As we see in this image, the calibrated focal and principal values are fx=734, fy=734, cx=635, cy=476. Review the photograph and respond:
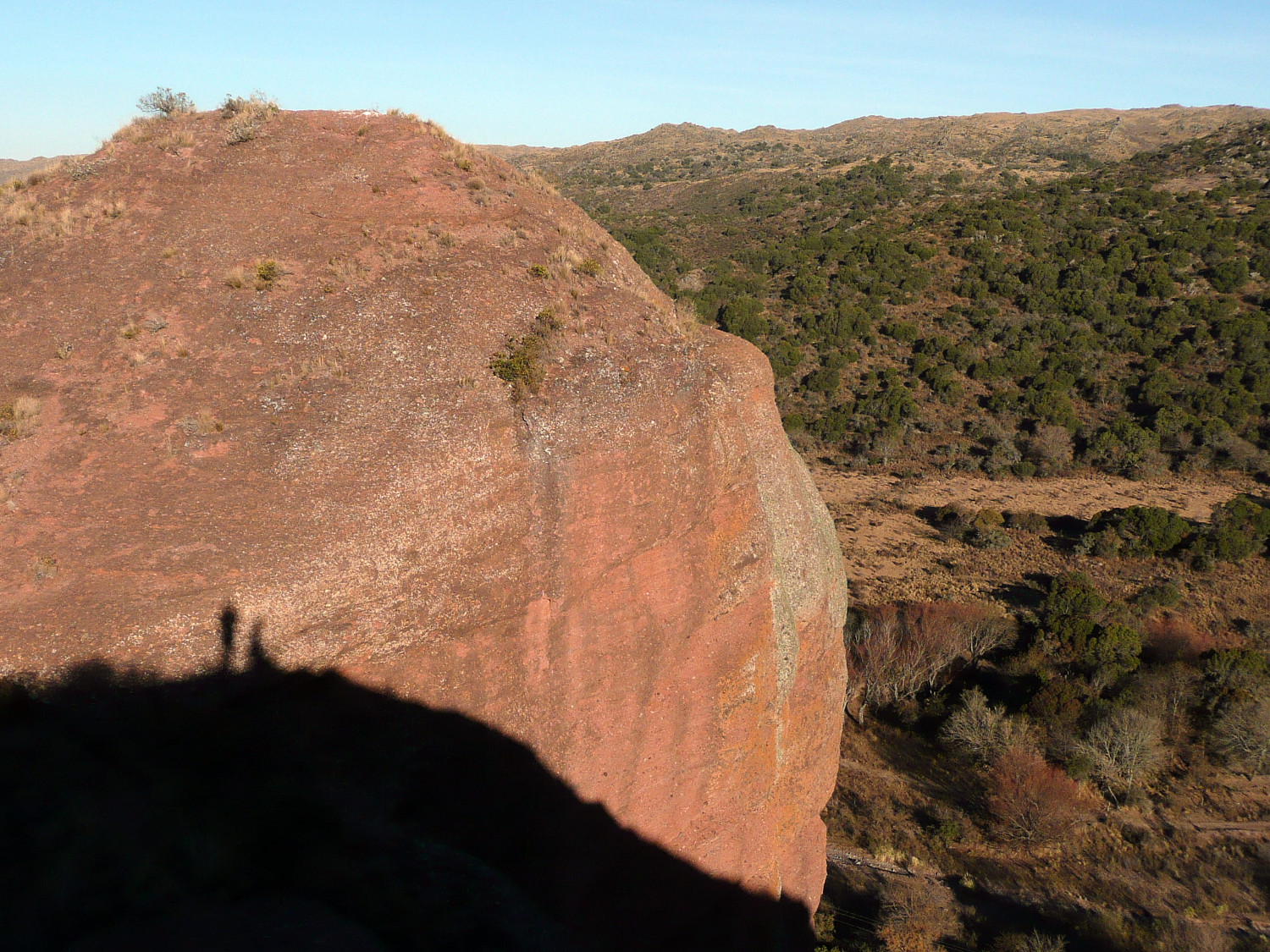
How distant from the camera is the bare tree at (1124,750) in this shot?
1920 centimetres

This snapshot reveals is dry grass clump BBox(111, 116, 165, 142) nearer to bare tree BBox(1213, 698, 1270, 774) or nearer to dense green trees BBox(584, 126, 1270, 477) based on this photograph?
bare tree BBox(1213, 698, 1270, 774)

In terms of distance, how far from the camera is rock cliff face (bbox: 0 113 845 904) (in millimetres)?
7574

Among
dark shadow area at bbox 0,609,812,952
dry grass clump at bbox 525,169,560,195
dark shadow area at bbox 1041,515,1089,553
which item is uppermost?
dry grass clump at bbox 525,169,560,195

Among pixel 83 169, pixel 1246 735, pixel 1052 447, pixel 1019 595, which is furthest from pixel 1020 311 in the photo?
pixel 83 169

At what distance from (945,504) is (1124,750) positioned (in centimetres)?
1662

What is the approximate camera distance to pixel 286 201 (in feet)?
33.4

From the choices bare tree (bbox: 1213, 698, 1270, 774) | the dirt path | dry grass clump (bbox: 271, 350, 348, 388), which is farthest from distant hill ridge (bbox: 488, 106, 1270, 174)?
dry grass clump (bbox: 271, 350, 348, 388)

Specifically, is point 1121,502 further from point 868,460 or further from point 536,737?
point 536,737

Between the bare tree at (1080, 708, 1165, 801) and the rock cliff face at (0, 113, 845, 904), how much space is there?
40.7ft

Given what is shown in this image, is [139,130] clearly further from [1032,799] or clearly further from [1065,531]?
[1065,531]

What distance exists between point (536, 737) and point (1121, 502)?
33.7m

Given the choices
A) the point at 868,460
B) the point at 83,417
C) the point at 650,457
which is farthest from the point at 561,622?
the point at 868,460

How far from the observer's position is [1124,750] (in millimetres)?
19250

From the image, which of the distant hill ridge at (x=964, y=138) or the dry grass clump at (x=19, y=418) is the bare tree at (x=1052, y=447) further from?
the distant hill ridge at (x=964, y=138)
